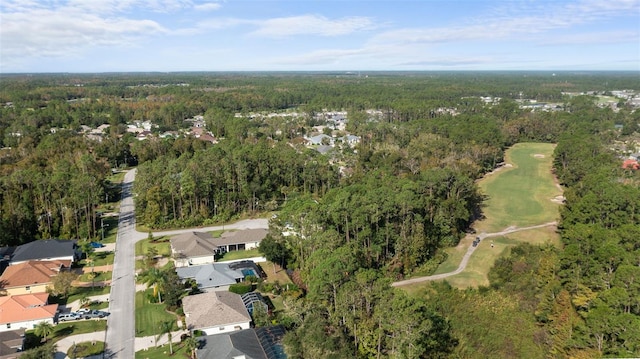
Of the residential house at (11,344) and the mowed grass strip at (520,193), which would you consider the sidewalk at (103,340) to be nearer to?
the residential house at (11,344)

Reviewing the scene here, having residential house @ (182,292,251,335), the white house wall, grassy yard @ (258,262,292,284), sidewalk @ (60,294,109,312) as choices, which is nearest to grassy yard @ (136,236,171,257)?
sidewalk @ (60,294,109,312)

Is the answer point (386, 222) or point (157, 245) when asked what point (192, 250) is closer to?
point (157, 245)

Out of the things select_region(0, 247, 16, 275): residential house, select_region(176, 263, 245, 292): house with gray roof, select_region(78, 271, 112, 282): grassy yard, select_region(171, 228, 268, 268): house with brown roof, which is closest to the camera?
select_region(176, 263, 245, 292): house with gray roof

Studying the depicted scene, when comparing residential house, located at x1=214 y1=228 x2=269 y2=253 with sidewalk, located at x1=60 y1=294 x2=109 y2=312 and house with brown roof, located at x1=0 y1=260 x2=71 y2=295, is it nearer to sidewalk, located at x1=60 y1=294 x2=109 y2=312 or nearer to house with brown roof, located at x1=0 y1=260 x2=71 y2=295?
sidewalk, located at x1=60 y1=294 x2=109 y2=312

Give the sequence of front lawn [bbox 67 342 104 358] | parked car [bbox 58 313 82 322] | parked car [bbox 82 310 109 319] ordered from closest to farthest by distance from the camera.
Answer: front lawn [bbox 67 342 104 358] < parked car [bbox 58 313 82 322] < parked car [bbox 82 310 109 319]

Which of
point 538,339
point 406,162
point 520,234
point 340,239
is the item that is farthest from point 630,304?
point 406,162

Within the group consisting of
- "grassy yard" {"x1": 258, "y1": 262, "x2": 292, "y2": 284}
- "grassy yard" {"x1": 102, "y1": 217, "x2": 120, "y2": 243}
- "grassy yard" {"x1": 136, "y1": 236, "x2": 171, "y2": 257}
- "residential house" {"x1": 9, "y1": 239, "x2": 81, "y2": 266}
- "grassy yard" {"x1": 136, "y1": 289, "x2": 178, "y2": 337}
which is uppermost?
"residential house" {"x1": 9, "y1": 239, "x2": 81, "y2": 266}

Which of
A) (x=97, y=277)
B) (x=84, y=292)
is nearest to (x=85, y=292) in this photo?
(x=84, y=292)
